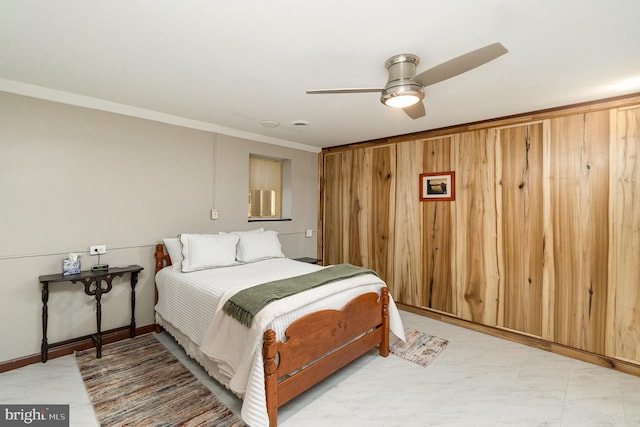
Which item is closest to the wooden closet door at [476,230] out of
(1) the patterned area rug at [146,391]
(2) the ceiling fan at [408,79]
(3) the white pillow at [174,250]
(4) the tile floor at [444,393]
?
(4) the tile floor at [444,393]

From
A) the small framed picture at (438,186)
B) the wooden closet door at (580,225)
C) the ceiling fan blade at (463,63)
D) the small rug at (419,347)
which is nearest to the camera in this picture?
the ceiling fan blade at (463,63)

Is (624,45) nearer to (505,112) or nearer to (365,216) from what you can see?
(505,112)

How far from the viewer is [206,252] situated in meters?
3.10

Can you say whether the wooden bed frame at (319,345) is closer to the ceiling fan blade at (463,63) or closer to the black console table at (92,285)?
the ceiling fan blade at (463,63)

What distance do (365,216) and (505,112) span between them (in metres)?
2.18

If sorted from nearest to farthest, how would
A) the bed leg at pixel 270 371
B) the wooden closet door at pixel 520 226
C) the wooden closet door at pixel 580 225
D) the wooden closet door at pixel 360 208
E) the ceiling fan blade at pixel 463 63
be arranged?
the ceiling fan blade at pixel 463 63 < the bed leg at pixel 270 371 < the wooden closet door at pixel 580 225 < the wooden closet door at pixel 520 226 < the wooden closet door at pixel 360 208

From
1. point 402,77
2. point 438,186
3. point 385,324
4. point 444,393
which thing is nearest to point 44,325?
point 385,324

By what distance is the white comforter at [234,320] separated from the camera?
1.82 m

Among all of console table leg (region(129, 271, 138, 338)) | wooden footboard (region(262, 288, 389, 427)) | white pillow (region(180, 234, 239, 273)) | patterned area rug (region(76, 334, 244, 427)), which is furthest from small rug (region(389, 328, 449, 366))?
console table leg (region(129, 271, 138, 338))

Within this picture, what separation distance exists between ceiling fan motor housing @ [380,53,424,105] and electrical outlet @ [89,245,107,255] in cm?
293

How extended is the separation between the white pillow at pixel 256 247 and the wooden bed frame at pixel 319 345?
145cm

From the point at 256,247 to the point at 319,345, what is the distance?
1657mm

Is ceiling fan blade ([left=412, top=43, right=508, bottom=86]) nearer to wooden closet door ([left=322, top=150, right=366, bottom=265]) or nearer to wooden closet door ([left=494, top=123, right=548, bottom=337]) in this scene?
wooden closet door ([left=494, top=123, right=548, bottom=337])

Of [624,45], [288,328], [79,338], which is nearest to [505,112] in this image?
[624,45]
